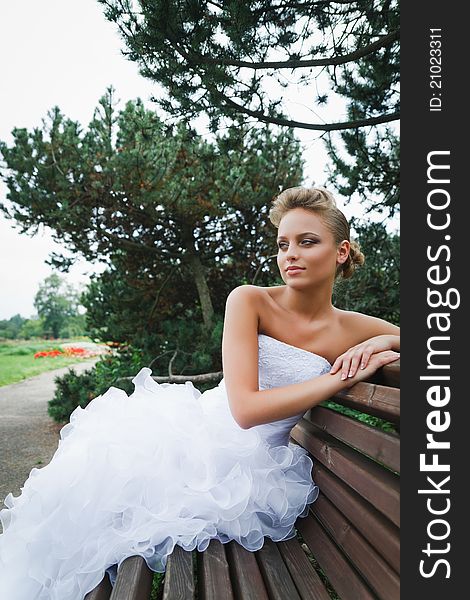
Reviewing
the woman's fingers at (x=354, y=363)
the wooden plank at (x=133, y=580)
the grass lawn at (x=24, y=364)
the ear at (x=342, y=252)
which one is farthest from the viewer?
the grass lawn at (x=24, y=364)

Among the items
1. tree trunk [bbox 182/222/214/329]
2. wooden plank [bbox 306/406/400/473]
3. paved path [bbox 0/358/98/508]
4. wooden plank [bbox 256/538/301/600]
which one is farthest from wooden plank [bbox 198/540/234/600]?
tree trunk [bbox 182/222/214/329]

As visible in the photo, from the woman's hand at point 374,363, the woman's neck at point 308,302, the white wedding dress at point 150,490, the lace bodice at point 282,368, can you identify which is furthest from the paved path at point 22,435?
A: the woman's hand at point 374,363

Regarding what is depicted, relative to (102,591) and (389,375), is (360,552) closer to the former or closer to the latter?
(389,375)

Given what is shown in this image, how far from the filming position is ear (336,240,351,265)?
2.39 m

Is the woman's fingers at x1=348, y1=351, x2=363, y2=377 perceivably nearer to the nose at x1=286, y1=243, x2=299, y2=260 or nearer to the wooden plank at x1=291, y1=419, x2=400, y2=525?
the wooden plank at x1=291, y1=419, x2=400, y2=525

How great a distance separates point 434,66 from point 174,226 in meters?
7.23

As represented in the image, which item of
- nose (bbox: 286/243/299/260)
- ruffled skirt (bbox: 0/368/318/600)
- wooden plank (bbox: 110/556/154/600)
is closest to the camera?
wooden plank (bbox: 110/556/154/600)

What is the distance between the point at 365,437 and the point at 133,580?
87cm

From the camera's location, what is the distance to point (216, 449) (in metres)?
2.14

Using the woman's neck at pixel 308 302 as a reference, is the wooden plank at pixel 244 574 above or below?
below

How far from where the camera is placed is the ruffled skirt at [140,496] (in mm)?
1736

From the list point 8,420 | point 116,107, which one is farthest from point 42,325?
point 116,107

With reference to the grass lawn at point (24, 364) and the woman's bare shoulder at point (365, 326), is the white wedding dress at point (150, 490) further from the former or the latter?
the grass lawn at point (24, 364)

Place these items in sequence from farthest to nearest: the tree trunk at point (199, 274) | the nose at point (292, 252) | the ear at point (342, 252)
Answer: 1. the tree trunk at point (199, 274)
2. the ear at point (342, 252)
3. the nose at point (292, 252)
